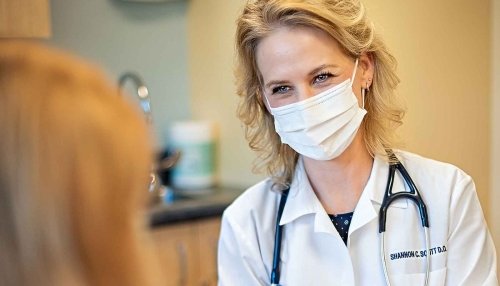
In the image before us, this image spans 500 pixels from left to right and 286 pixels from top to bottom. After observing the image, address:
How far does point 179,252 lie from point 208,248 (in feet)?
0.38

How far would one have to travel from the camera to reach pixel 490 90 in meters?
2.06

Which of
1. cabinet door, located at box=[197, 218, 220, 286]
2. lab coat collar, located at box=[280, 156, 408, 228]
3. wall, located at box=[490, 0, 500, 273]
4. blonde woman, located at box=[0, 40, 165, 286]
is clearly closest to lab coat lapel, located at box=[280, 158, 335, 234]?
lab coat collar, located at box=[280, 156, 408, 228]

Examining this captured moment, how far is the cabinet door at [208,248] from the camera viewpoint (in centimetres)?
262

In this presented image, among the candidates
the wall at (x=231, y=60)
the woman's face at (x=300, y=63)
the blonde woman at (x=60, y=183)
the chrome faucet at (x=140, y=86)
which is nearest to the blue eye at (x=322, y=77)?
the woman's face at (x=300, y=63)

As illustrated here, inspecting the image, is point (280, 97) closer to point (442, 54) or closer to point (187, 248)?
point (442, 54)

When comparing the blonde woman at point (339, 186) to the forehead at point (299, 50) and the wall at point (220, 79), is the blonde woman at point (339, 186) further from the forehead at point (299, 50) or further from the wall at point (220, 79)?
the wall at point (220, 79)

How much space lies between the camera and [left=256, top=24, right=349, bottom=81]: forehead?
1479 mm

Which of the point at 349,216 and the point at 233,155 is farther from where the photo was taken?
the point at 233,155

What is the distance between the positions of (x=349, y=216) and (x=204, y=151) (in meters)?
1.48

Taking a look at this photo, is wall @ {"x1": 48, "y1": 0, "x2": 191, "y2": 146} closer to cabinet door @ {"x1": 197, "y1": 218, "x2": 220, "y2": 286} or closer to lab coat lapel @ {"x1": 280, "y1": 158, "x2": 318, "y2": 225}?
cabinet door @ {"x1": 197, "y1": 218, "x2": 220, "y2": 286}

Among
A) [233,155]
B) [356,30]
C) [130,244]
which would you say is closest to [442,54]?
[356,30]

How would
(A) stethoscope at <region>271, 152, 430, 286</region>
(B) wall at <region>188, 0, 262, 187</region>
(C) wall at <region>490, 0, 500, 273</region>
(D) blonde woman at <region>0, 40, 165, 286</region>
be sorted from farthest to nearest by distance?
(B) wall at <region>188, 0, 262, 187</region> < (C) wall at <region>490, 0, 500, 273</region> < (A) stethoscope at <region>271, 152, 430, 286</region> < (D) blonde woman at <region>0, 40, 165, 286</region>

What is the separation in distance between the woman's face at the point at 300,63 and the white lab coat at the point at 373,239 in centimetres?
22

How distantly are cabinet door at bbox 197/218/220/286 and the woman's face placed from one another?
3.84 ft
